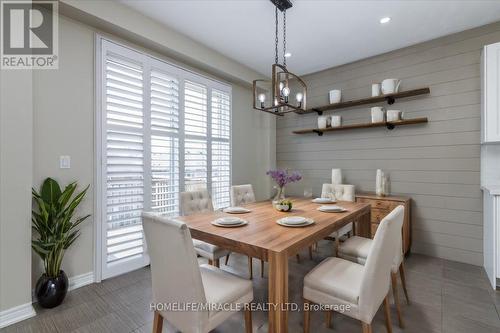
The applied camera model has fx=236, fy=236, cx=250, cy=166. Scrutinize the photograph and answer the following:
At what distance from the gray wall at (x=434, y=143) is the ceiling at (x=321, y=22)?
239 millimetres

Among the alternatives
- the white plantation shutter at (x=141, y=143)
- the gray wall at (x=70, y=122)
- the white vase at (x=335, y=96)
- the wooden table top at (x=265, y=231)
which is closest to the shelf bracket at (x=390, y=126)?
the white vase at (x=335, y=96)

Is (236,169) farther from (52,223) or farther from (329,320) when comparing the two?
(329,320)

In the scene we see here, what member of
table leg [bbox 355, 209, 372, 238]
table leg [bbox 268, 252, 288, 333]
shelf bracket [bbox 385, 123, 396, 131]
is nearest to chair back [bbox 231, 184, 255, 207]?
table leg [bbox 355, 209, 372, 238]

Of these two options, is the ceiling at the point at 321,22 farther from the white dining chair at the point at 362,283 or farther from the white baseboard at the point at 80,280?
the white baseboard at the point at 80,280

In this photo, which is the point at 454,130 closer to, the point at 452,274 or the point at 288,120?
the point at 452,274

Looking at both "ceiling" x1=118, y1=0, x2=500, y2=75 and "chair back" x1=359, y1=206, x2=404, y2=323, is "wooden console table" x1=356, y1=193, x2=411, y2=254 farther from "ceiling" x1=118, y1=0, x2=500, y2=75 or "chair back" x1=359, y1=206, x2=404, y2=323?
"ceiling" x1=118, y1=0, x2=500, y2=75

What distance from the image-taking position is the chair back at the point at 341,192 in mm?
3197

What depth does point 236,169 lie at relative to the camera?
4230 millimetres

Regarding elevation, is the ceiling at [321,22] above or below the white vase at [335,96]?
Answer: above

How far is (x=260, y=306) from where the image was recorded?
83.6 inches

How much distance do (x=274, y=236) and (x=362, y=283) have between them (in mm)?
575

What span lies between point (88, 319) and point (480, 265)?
4.24 metres

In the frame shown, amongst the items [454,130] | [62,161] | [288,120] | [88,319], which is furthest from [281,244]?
[288,120]

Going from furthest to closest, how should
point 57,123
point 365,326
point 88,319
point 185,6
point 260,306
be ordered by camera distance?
point 185,6
point 57,123
point 260,306
point 88,319
point 365,326
